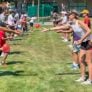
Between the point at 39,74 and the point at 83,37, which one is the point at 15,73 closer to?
the point at 39,74

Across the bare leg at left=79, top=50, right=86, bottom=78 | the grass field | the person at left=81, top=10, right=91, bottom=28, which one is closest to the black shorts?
the bare leg at left=79, top=50, right=86, bottom=78

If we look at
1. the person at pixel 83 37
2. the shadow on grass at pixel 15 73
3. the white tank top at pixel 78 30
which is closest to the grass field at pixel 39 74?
the shadow on grass at pixel 15 73

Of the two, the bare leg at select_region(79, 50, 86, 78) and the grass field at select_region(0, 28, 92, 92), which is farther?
the bare leg at select_region(79, 50, 86, 78)

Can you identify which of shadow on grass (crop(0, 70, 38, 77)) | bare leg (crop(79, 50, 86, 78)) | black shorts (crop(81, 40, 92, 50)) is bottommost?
shadow on grass (crop(0, 70, 38, 77))

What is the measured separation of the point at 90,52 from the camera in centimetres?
1116

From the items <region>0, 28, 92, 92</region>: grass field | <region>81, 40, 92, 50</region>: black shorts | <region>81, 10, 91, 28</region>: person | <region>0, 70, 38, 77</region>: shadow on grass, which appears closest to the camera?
<region>0, 28, 92, 92</region>: grass field

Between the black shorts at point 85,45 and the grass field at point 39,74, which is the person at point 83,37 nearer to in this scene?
the black shorts at point 85,45

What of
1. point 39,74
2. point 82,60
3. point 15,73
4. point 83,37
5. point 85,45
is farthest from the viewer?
point 15,73

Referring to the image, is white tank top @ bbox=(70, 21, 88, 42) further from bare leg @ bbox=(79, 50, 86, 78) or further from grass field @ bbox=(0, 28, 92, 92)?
grass field @ bbox=(0, 28, 92, 92)

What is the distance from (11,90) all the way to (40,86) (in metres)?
0.85

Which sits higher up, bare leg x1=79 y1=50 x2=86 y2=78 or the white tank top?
the white tank top

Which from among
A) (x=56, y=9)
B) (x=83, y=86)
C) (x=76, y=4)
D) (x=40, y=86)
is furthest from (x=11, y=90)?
(x=76, y=4)

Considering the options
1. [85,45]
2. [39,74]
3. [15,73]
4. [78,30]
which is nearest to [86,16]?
[39,74]

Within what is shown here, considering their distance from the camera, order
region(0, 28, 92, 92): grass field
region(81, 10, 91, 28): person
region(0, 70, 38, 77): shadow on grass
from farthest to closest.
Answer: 1. region(0, 70, 38, 77): shadow on grass
2. region(81, 10, 91, 28): person
3. region(0, 28, 92, 92): grass field
